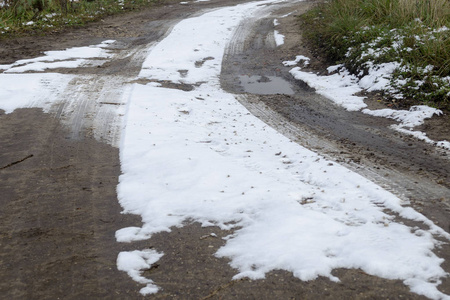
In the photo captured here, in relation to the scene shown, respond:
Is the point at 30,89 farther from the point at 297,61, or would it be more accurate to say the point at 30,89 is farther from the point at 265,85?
the point at 297,61

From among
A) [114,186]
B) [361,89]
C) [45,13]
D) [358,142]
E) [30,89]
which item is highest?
[45,13]

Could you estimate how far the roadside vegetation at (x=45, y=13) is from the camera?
40.7ft

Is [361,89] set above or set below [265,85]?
below

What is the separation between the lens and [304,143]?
18.9 feet

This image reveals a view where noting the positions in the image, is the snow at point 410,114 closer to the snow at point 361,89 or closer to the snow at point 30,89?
the snow at point 361,89

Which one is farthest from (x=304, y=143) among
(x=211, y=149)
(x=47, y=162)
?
(x=47, y=162)

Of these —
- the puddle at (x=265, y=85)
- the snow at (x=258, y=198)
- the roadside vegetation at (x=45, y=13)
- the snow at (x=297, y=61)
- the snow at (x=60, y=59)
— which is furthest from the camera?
the roadside vegetation at (x=45, y=13)

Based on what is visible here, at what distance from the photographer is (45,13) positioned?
13.8 meters

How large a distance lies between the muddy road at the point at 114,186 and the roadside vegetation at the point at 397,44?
63 cm

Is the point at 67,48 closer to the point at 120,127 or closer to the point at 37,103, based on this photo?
the point at 37,103

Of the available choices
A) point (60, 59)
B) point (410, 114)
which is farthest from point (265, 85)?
point (60, 59)

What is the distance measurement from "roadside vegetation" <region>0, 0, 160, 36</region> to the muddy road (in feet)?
10.5

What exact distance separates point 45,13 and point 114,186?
1137 centimetres

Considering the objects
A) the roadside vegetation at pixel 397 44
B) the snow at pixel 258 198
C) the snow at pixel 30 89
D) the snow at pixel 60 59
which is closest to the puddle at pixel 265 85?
the snow at pixel 258 198
